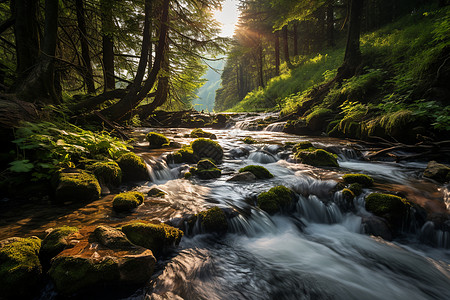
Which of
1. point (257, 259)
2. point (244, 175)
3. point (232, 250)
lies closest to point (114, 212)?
point (232, 250)

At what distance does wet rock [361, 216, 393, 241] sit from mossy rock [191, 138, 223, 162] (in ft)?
13.7

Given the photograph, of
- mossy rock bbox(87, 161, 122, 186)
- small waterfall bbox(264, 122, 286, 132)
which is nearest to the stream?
mossy rock bbox(87, 161, 122, 186)

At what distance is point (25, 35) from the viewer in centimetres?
552

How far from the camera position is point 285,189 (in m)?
4.16

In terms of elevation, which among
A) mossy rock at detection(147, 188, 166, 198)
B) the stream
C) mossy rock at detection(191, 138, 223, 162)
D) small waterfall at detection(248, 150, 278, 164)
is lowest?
the stream

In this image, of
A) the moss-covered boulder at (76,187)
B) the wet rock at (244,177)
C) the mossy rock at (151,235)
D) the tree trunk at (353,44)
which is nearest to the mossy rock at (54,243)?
the mossy rock at (151,235)

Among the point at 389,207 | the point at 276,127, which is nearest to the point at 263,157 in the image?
the point at 389,207

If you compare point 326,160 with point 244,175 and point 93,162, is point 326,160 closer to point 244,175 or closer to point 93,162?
point 244,175

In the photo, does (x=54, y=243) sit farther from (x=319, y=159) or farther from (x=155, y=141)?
(x=319, y=159)

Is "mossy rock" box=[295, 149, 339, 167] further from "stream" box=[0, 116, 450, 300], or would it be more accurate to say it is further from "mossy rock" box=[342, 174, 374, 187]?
"mossy rock" box=[342, 174, 374, 187]

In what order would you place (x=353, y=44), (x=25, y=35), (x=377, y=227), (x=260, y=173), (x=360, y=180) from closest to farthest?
(x=377, y=227), (x=360, y=180), (x=260, y=173), (x=25, y=35), (x=353, y=44)

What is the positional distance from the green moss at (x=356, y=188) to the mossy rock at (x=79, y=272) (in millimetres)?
4142

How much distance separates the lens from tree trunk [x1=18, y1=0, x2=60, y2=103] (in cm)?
513

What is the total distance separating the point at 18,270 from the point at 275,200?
11.4 feet
